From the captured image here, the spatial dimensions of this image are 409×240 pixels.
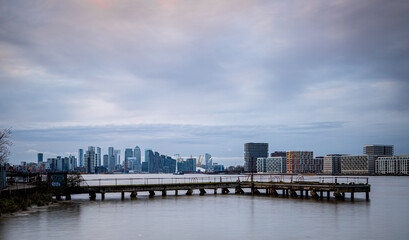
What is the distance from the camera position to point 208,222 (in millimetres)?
43719

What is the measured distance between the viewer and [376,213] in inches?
2115

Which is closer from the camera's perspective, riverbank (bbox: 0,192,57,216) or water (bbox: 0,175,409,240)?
water (bbox: 0,175,409,240)

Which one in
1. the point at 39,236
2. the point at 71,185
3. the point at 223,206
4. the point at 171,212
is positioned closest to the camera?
the point at 39,236

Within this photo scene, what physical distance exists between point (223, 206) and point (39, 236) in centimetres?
3074

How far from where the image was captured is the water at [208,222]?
117 feet

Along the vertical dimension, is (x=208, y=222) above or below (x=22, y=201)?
below

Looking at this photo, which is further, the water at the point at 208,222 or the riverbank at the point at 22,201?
the riverbank at the point at 22,201

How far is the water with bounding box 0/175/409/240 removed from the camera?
3575 centimetres

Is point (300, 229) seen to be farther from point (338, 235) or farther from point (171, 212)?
point (171, 212)

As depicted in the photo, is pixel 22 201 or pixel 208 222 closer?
pixel 208 222

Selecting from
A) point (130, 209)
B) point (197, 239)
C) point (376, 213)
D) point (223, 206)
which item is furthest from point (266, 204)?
point (197, 239)

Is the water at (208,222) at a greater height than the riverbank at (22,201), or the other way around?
the riverbank at (22,201)

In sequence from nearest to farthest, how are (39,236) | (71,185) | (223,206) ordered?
1. (39,236)
2. (223,206)
3. (71,185)

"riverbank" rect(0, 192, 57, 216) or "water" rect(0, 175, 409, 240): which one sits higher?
"riverbank" rect(0, 192, 57, 216)
